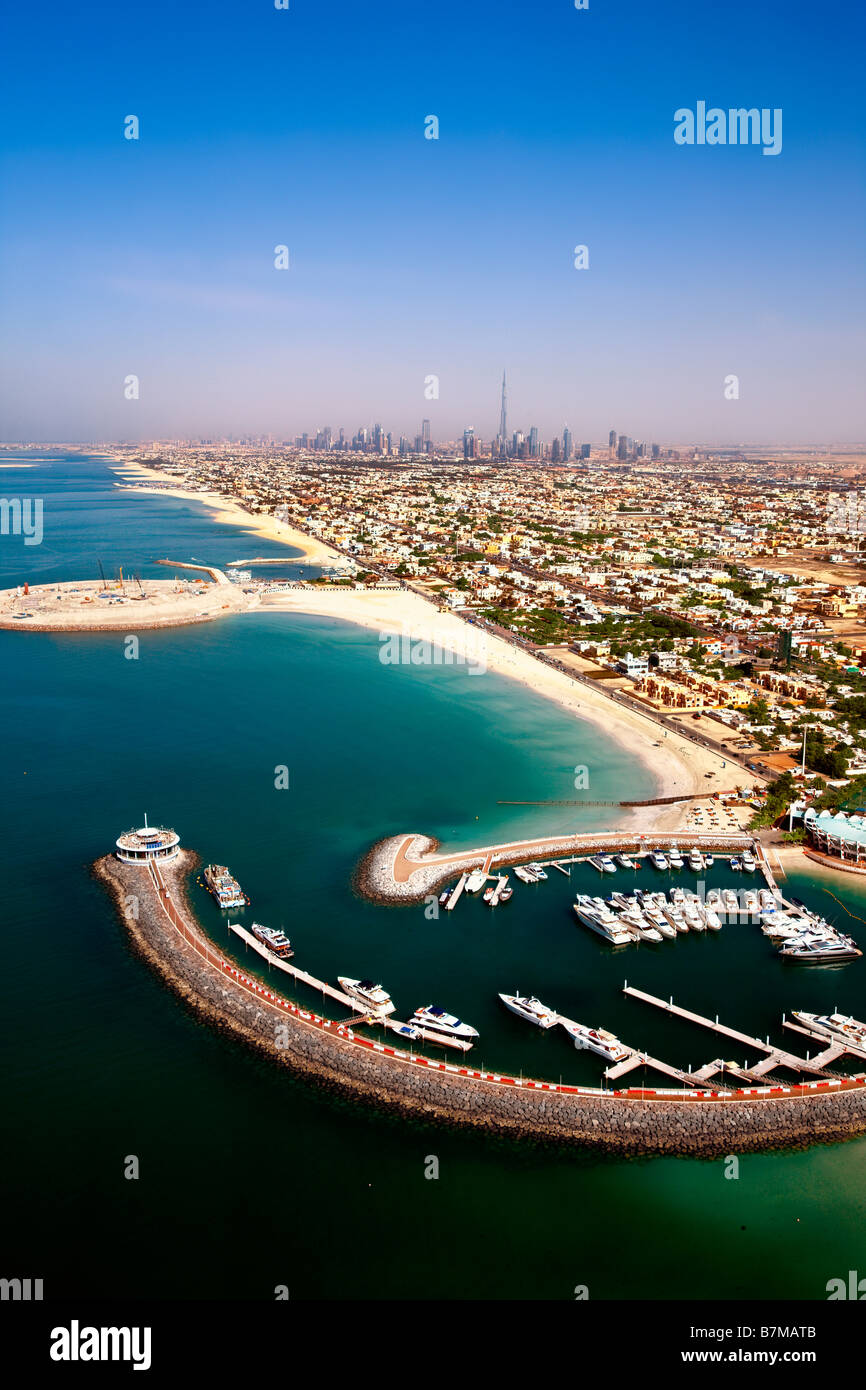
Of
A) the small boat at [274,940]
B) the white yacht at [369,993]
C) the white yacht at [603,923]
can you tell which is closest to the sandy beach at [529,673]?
the white yacht at [603,923]

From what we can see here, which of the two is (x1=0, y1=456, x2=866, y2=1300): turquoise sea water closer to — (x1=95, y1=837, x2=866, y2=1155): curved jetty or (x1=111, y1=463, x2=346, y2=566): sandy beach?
(x1=95, y1=837, x2=866, y2=1155): curved jetty

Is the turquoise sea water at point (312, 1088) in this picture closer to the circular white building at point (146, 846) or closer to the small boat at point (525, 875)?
the small boat at point (525, 875)

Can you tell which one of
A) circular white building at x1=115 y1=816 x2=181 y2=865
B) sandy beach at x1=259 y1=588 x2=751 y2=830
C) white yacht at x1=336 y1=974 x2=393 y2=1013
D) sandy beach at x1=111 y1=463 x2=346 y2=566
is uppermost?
sandy beach at x1=111 y1=463 x2=346 y2=566

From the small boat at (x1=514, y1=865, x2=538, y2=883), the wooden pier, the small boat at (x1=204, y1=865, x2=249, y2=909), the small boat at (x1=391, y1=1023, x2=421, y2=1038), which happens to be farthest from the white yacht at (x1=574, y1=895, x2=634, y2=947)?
the small boat at (x1=204, y1=865, x2=249, y2=909)

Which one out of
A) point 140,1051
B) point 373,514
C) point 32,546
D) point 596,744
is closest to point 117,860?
point 140,1051
